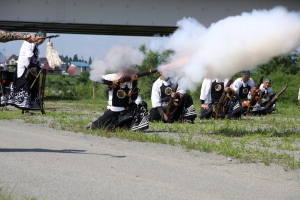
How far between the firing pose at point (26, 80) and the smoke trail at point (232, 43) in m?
6.54

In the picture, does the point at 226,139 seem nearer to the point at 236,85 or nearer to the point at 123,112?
the point at 123,112

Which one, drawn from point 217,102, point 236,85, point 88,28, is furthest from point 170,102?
point 88,28

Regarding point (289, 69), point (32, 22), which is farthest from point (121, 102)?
point (289, 69)

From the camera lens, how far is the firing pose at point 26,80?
1675 cm

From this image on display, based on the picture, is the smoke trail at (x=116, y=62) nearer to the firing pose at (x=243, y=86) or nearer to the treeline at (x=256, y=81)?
the firing pose at (x=243, y=86)

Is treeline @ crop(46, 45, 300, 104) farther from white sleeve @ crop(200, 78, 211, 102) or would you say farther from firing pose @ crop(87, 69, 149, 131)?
firing pose @ crop(87, 69, 149, 131)

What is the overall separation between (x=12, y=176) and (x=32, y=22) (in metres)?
25.7

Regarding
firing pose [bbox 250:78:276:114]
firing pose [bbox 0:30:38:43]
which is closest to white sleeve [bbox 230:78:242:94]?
firing pose [bbox 250:78:276:114]

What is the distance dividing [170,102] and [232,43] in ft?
16.5

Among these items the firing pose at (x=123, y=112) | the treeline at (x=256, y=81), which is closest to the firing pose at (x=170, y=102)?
the firing pose at (x=123, y=112)

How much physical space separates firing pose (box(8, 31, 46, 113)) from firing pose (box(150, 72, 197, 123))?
155 inches

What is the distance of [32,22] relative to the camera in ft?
104

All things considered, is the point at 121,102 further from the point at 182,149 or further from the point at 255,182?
the point at 255,182

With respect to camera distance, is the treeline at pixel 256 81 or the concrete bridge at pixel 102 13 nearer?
the concrete bridge at pixel 102 13
